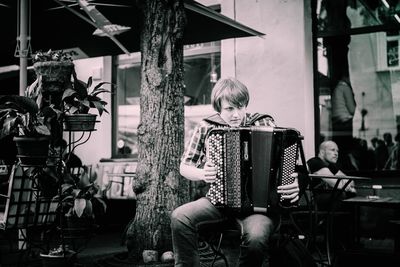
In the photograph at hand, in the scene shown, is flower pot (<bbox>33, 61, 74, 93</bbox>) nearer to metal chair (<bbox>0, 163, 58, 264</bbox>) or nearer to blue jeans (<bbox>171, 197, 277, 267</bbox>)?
metal chair (<bbox>0, 163, 58, 264</bbox>)

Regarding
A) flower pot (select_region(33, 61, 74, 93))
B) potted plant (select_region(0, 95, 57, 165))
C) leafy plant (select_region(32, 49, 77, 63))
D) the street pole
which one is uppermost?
the street pole

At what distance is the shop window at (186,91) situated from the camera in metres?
8.67

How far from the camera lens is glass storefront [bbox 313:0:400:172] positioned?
7.51 meters

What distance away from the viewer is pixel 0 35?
7484 millimetres

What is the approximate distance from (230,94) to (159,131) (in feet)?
4.09

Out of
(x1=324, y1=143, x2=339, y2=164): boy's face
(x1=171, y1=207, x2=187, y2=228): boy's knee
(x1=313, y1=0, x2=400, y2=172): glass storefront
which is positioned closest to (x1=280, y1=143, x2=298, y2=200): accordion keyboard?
(x1=171, y1=207, x2=187, y2=228): boy's knee

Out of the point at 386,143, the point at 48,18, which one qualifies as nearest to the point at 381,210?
the point at 386,143

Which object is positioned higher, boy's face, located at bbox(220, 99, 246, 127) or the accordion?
boy's face, located at bbox(220, 99, 246, 127)

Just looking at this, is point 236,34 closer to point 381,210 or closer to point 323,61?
point 323,61

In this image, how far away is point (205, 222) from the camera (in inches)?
157

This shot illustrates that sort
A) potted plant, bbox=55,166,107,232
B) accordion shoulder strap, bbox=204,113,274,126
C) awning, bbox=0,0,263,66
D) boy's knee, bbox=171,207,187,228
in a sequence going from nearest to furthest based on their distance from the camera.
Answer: boy's knee, bbox=171,207,187,228, accordion shoulder strap, bbox=204,113,274,126, potted plant, bbox=55,166,107,232, awning, bbox=0,0,263,66

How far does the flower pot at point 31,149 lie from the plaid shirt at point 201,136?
1198mm

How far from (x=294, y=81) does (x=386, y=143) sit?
1467 millimetres

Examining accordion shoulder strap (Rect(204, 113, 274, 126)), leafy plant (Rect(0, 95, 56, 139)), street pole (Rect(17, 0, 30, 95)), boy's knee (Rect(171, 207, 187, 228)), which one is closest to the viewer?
boy's knee (Rect(171, 207, 187, 228))
